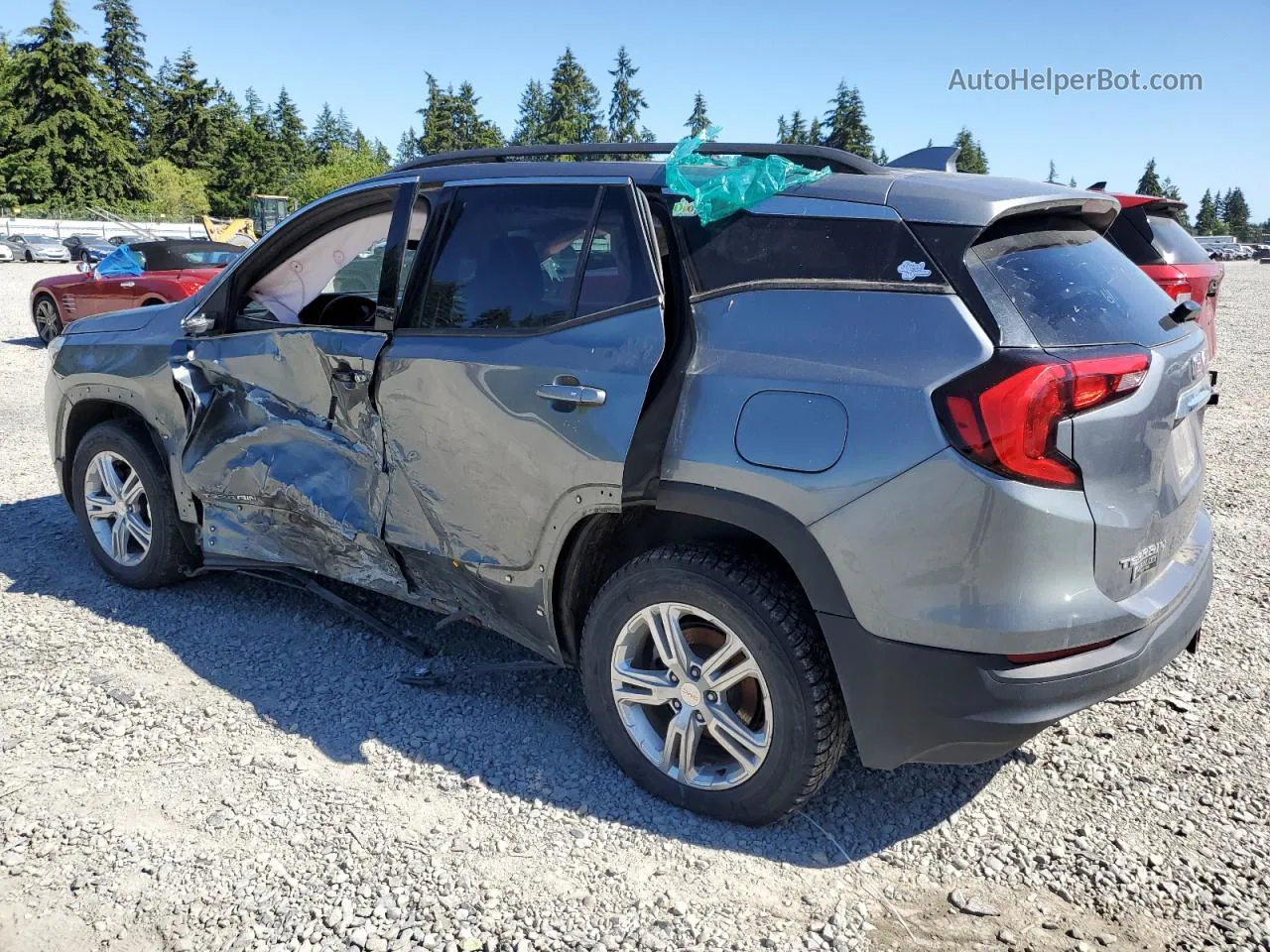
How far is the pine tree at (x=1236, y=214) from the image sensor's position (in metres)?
116

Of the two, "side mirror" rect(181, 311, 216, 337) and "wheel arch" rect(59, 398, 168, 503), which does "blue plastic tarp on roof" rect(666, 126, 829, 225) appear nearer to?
"side mirror" rect(181, 311, 216, 337)

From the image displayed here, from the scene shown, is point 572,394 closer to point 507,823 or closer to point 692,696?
point 692,696

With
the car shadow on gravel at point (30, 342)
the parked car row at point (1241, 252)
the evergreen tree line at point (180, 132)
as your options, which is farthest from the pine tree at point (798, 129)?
the car shadow on gravel at point (30, 342)

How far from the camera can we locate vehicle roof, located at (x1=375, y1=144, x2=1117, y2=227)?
2.52 metres

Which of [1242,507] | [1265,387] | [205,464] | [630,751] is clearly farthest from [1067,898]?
[1265,387]

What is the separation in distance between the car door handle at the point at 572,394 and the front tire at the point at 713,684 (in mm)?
499

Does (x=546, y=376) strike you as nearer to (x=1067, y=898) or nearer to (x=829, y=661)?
(x=829, y=661)

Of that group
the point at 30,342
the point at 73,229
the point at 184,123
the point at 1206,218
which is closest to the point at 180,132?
the point at 184,123

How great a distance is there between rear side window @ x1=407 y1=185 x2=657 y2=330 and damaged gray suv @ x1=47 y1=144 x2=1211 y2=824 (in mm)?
12

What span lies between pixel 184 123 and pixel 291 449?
9306cm

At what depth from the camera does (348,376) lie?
141 inches

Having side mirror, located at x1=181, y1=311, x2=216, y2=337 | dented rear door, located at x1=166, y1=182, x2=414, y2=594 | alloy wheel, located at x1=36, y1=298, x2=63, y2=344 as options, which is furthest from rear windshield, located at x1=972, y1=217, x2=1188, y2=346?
alloy wheel, located at x1=36, y1=298, x2=63, y2=344

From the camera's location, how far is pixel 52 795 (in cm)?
301

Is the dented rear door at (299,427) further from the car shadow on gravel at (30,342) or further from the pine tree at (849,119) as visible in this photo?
the pine tree at (849,119)
